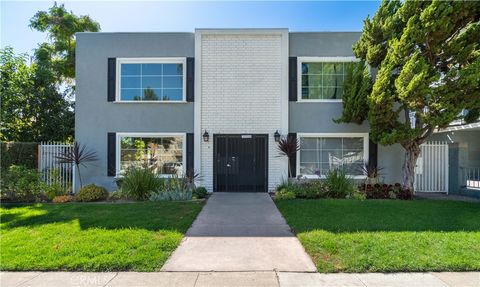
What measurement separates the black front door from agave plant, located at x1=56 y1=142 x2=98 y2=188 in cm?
493

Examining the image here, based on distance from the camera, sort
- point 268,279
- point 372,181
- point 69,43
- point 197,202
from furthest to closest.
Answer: point 69,43 < point 372,181 < point 197,202 < point 268,279

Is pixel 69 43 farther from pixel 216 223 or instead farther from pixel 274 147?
pixel 216 223

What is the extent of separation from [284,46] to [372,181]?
6.24m

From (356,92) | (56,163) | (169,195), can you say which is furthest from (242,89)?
(56,163)

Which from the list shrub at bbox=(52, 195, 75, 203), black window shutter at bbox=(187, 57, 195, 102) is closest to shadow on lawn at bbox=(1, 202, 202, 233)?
shrub at bbox=(52, 195, 75, 203)

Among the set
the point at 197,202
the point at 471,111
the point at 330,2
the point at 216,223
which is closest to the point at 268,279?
the point at 216,223

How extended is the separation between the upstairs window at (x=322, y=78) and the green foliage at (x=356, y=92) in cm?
75

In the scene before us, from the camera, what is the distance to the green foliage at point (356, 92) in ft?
33.1

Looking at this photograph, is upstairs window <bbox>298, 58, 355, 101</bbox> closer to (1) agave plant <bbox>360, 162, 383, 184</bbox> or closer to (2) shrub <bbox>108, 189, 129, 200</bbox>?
(1) agave plant <bbox>360, 162, 383, 184</bbox>

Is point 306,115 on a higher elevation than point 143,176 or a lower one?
higher

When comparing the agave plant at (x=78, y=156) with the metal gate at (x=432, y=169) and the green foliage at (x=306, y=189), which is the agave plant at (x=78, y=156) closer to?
the green foliage at (x=306, y=189)

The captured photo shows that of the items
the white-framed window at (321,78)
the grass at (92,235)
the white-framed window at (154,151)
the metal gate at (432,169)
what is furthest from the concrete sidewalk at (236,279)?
the metal gate at (432,169)

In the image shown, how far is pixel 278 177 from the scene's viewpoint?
11352 mm

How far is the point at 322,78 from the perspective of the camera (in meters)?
11.5
